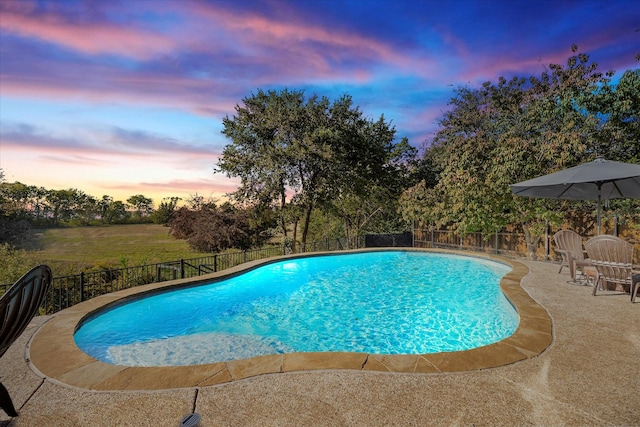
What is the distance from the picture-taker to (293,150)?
55.0 feet

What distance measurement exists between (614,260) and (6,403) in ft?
25.6

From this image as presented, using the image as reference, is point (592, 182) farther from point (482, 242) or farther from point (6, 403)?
point (6, 403)

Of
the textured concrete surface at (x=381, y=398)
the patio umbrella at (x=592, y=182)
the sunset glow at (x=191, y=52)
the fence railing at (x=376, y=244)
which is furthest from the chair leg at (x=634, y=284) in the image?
the sunset glow at (x=191, y=52)

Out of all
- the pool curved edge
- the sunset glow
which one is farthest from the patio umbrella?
the sunset glow

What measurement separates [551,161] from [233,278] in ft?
39.3

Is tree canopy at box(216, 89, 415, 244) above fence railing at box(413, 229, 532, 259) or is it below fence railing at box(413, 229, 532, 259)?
above

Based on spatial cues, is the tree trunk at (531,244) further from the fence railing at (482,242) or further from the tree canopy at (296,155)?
the tree canopy at (296,155)

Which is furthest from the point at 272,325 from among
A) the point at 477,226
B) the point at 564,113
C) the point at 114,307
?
the point at 564,113

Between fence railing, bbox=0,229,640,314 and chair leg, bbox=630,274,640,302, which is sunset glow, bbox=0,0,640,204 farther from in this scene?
chair leg, bbox=630,274,640,302

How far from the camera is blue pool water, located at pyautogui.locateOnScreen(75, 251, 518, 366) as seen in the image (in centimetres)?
495

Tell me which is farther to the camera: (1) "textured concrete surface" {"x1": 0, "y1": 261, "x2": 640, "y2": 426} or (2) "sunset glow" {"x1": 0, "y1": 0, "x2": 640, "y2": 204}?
(2) "sunset glow" {"x1": 0, "y1": 0, "x2": 640, "y2": 204}

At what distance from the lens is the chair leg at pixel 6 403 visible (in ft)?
7.25

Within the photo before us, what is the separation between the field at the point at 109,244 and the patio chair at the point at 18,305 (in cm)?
2592

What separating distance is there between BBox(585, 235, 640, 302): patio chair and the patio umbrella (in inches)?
43.5
